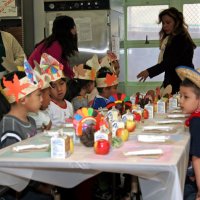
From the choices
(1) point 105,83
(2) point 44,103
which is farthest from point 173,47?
(2) point 44,103

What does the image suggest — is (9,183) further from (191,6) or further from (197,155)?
(191,6)

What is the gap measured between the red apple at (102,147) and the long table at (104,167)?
1.0 inches

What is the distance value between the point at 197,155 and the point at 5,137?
92cm

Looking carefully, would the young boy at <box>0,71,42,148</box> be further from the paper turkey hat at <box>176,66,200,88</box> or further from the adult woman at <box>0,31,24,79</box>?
the adult woman at <box>0,31,24,79</box>

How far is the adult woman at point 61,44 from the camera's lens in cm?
396

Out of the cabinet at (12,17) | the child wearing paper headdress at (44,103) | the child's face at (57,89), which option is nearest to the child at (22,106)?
the child wearing paper headdress at (44,103)

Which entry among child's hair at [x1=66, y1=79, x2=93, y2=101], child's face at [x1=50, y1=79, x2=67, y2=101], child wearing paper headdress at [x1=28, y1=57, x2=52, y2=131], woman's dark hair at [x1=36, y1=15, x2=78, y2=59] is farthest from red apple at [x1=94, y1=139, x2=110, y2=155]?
woman's dark hair at [x1=36, y1=15, x2=78, y2=59]

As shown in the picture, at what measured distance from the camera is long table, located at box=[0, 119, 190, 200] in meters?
1.58

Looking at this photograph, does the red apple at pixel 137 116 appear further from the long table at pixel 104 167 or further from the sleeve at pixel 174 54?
the sleeve at pixel 174 54

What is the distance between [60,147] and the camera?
5.73 feet

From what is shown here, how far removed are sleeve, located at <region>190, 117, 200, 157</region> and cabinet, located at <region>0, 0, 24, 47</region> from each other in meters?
3.96

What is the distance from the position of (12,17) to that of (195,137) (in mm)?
4049

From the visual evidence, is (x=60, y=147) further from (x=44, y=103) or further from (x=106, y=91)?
(x=106, y=91)

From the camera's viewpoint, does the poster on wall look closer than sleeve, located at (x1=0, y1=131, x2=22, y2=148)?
No
